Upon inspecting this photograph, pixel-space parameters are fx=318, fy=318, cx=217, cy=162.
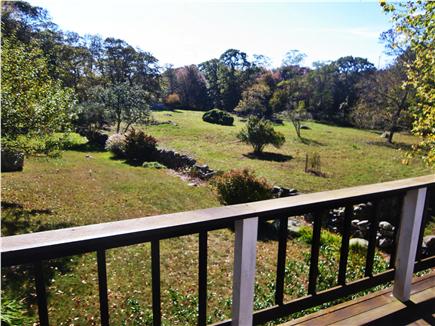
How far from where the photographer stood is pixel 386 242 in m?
6.27

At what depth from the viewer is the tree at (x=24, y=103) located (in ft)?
20.1

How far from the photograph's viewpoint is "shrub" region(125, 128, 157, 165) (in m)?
14.0

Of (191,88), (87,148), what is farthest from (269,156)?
(191,88)

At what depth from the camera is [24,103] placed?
633cm

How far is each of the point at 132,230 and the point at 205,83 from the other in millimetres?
37374

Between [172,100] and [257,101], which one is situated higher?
[257,101]

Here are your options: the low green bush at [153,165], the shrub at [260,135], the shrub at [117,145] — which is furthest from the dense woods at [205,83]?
the shrub at [260,135]

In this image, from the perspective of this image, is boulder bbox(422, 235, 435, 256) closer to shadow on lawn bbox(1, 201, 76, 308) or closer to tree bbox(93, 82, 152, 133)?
shadow on lawn bbox(1, 201, 76, 308)

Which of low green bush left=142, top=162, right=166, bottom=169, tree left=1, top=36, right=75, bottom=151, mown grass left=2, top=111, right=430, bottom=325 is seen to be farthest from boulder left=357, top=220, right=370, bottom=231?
low green bush left=142, top=162, right=166, bottom=169

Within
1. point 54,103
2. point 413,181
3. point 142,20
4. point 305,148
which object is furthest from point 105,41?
point 413,181

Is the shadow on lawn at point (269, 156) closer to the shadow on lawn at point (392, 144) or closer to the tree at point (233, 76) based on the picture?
the shadow on lawn at point (392, 144)

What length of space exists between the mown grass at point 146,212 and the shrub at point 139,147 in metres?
1.33

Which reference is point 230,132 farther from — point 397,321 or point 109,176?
point 397,321

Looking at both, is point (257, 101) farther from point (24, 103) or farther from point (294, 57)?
point (24, 103)
